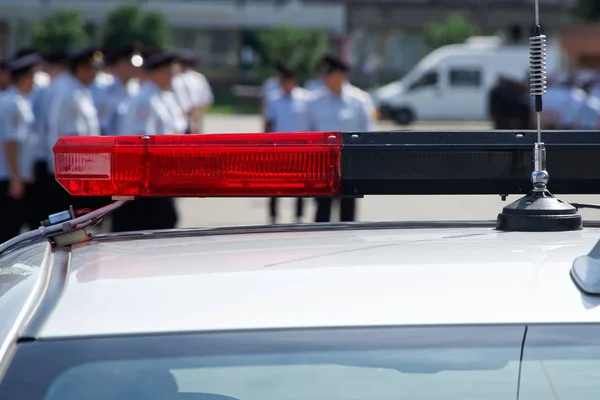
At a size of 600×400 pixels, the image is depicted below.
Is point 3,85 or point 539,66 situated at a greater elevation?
point 539,66

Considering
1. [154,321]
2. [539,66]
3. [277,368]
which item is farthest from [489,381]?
[539,66]

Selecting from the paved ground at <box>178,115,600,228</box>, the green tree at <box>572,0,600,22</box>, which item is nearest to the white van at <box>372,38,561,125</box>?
the green tree at <box>572,0,600,22</box>

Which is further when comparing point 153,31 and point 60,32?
point 153,31

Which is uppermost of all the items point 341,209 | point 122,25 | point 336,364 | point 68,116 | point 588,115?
point 336,364

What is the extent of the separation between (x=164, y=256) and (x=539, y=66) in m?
0.72

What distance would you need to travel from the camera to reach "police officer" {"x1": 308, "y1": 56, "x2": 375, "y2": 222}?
10000mm

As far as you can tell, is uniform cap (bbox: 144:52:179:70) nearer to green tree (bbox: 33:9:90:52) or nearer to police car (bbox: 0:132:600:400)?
police car (bbox: 0:132:600:400)

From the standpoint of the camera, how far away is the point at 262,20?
202 feet

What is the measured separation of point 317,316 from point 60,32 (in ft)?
177

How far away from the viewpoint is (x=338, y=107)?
1005 cm

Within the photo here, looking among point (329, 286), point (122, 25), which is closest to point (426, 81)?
point (122, 25)

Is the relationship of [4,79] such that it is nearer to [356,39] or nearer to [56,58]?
[56,58]

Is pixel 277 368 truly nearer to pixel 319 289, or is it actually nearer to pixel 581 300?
pixel 319 289

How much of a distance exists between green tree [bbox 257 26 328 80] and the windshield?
47952mm
